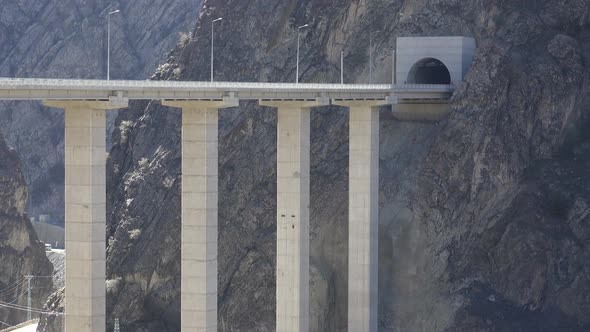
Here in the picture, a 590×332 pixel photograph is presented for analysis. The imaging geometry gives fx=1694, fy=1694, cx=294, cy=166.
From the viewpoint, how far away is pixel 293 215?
119m

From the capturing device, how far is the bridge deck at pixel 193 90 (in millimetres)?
89750

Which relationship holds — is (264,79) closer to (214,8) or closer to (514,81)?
(214,8)

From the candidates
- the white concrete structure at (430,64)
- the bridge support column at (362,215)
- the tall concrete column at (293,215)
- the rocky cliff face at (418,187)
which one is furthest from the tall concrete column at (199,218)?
the white concrete structure at (430,64)

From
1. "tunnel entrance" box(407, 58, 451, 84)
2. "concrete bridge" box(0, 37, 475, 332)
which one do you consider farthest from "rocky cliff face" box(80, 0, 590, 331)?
"concrete bridge" box(0, 37, 475, 332)

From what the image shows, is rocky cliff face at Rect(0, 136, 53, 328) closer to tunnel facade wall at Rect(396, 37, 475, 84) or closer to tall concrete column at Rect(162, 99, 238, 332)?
tunnel facade wall at Rect(396, 37, 475, 84)

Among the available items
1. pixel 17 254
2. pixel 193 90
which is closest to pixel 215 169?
pixel 193 90

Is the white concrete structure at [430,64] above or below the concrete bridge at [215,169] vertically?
above

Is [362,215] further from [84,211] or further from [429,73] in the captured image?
[84,211]

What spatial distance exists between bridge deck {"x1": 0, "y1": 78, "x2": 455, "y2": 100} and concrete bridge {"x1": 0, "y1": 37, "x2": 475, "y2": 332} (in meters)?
0.08

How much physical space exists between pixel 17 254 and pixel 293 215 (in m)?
77.1

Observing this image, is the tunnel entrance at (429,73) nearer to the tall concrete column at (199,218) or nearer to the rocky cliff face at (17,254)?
the tall concrete column at (199,218)

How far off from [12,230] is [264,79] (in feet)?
174

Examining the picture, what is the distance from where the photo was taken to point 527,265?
127 m

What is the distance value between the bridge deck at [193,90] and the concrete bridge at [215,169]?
3.1 inches
